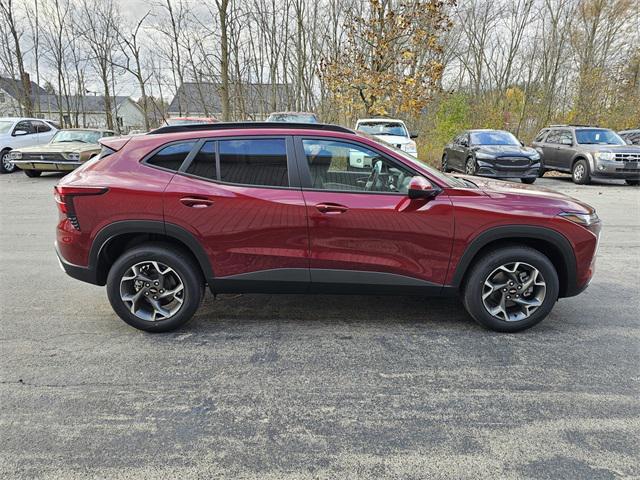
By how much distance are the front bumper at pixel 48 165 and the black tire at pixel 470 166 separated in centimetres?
1210

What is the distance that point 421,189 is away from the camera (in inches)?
128

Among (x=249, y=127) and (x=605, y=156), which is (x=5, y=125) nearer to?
(x=249, y=127)

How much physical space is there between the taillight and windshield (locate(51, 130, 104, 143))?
1219 cm

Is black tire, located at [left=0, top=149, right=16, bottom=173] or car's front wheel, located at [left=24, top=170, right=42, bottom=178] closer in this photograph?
car's front wheel, located at [left=24, top=170, right=42, bottom=178]

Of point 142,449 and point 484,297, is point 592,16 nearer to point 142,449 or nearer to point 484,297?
point 484,297

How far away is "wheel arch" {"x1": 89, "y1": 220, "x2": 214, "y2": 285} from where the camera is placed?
134 inches

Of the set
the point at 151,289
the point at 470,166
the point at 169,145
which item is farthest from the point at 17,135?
the point at 470,166

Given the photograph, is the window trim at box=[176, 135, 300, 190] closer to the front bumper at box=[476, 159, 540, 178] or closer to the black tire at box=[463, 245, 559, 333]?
the black tire at box=[463, 245, 559, 333]

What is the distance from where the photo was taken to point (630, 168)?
12.5 meters

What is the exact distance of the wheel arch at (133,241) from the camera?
3402mm

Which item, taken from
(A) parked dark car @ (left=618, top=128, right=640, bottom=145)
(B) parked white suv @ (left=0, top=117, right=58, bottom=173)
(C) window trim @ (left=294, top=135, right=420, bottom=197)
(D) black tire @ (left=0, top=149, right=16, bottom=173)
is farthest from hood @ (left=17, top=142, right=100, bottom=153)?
(A) parked dark car @ (left=618, top=128, right=640, bottom=145)

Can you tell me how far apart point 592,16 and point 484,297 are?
2863 centimetres

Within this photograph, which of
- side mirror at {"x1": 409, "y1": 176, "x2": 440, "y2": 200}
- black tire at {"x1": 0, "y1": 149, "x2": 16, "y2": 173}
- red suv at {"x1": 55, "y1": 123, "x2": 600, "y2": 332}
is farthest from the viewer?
black tire at {"x1": 0, "y1": 149, "x2": 16, "y2": 173}

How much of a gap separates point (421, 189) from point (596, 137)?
13560mm
